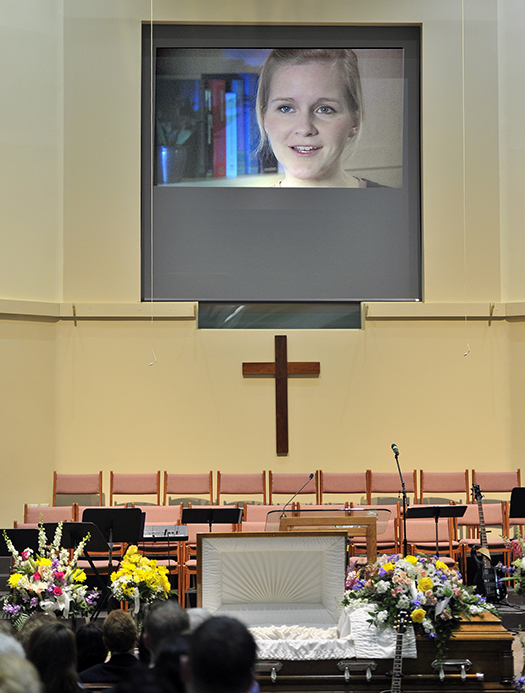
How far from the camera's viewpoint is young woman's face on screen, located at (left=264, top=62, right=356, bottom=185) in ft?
33.7

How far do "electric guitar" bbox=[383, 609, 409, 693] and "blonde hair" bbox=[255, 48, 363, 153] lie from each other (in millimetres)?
7646

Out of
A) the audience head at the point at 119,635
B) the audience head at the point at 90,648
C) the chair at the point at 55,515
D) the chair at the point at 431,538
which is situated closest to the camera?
the audience head at the point at 119,635

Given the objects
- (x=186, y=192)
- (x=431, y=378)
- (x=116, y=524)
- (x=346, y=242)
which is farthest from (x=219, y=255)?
(x=116, y=524)

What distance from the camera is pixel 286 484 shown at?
906 centimetres

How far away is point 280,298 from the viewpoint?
1014cm

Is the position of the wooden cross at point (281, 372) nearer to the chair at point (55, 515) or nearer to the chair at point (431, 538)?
the chair at point (431, 538)

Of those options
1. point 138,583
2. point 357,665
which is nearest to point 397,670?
point 357,665

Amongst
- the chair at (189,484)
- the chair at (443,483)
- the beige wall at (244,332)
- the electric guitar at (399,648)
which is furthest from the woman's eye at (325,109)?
the electric guitar at (399,648)

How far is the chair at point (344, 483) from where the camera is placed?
909cm

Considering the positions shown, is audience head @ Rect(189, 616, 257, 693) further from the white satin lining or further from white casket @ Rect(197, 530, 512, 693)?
the white satin lining

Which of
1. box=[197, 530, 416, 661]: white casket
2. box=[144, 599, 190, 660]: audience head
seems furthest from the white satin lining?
box=[144, 599, 190, 660]: audience head

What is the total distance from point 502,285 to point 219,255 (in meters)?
3.68

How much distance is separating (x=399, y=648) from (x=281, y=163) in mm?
7653

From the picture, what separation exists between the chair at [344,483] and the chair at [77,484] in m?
2.68
